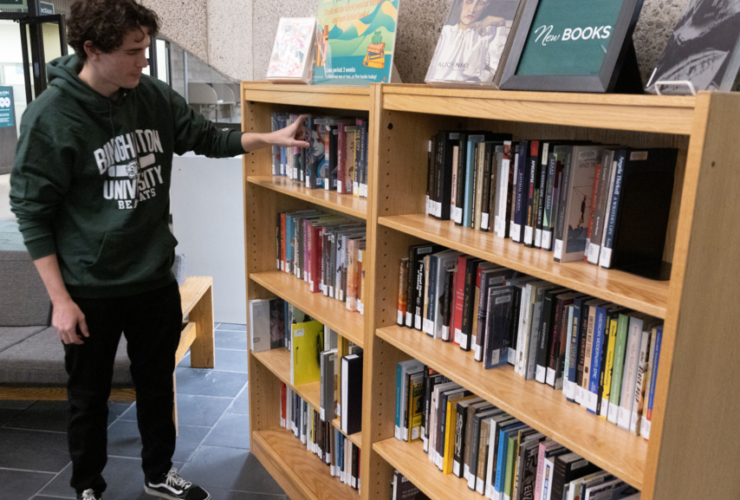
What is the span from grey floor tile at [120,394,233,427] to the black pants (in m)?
0.67

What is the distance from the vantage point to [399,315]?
6.18 ft

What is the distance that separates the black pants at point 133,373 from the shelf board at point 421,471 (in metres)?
0.90

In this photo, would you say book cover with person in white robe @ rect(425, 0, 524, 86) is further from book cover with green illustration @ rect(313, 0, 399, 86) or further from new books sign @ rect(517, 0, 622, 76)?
book cover with green illustration @ rect(313, 0, 399, 86)

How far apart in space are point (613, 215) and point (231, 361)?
2.97 meters

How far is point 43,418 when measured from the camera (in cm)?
307

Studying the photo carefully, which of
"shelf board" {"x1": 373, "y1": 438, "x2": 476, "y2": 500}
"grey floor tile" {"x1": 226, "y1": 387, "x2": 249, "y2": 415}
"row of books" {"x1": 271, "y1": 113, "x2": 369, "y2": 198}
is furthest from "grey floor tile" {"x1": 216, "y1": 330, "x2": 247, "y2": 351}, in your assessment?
"shelf board" {"x1": 373, "y1": 438, "x2": 476, "y2": 500}

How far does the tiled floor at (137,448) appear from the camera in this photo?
2.53m

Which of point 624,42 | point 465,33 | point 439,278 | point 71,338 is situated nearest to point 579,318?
point 439,278

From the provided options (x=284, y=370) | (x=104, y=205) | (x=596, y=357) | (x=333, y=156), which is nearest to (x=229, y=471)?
(x=284, y=370)

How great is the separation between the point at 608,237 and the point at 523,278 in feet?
1.05

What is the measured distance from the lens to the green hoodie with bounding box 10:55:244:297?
72.9 inches

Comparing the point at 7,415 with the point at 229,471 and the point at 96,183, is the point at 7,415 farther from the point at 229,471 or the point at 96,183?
the point at 96,183

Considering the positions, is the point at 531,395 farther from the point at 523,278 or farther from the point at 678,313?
the point at 678,313

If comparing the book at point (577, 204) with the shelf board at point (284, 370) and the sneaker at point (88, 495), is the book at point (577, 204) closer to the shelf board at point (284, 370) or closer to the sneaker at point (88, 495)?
the shelf board at point (284, 370)
